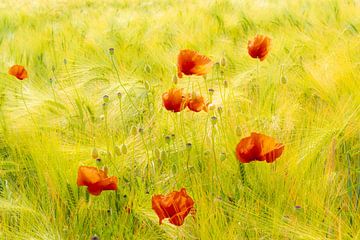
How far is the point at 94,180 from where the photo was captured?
0.73 metres

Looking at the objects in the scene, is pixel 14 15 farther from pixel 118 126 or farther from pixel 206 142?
pixel 206 142

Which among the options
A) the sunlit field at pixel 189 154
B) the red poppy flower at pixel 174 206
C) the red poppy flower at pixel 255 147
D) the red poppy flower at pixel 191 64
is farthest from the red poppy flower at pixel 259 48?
the red poppy flower at pixel 174 206

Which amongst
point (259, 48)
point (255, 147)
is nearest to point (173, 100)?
point (255, 147)

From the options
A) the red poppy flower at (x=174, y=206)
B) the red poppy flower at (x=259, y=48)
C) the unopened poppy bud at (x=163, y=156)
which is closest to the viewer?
the red poppy flower at (x=174, y=206)

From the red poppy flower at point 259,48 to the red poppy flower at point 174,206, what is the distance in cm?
60

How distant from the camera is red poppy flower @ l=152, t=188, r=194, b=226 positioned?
63 cm

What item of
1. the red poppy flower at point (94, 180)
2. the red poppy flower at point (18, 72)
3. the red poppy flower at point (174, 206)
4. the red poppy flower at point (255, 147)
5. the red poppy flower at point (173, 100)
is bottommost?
the red poppy flower at point (174, 206)

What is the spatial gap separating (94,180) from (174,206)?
0.15 meters

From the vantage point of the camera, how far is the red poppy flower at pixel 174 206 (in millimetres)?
633

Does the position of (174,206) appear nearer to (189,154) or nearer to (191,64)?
(189,154)

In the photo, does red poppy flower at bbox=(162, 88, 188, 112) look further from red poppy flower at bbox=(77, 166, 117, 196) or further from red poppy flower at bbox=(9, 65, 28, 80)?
red poppy flower at bbox=(9, 65, 28, 80)

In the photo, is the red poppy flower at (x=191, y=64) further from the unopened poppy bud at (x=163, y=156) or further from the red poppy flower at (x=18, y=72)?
the red poppy flower at (x=18, y=72)

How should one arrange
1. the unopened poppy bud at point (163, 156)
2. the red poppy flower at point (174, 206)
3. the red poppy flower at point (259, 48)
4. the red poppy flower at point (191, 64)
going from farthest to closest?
the red poppy flower at point (259, 48) → the red poppy flower at point (191, 64) → the unopened poppy bud at point (163, 156) → the red poppy flower at point (174, 206)

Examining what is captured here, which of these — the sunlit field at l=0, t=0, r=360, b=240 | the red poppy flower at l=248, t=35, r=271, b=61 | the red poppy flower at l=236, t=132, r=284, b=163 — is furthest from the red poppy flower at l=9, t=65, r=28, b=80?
the red poppy flower at l=236, t=132, r=284, b=163
